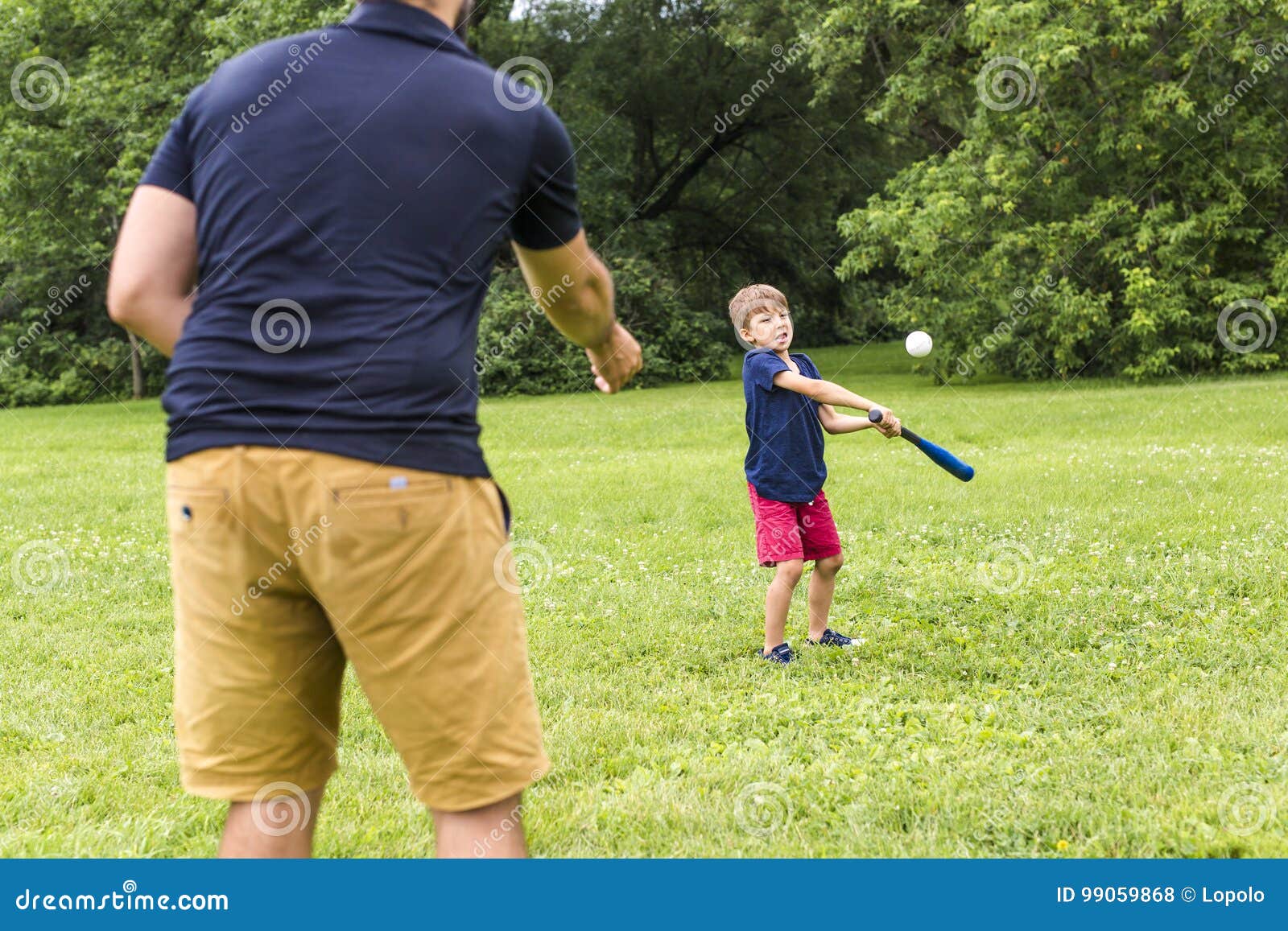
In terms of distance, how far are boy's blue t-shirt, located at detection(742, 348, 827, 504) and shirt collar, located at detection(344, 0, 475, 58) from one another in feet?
10.6

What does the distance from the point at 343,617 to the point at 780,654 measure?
139 inches

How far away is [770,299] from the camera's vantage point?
5.12m

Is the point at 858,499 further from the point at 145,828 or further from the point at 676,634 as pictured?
the point at 145,828

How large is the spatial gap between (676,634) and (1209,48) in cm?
1743

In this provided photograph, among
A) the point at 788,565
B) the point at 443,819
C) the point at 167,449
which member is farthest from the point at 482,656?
the point at 788,565

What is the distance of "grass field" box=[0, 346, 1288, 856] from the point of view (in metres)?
3.44

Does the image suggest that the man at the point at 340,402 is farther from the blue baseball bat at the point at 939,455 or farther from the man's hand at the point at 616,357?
the blue baseball bat at the point at 939,455

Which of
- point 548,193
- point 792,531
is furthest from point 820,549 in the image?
point 548,193

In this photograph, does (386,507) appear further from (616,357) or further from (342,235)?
(616,357)

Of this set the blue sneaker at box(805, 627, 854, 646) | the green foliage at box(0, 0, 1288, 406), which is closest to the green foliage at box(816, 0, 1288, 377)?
the green foliage at box(0, 0, 1288, 406)

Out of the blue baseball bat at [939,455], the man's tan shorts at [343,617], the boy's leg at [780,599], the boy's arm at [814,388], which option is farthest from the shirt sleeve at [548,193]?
the boy's leg at [780,599]

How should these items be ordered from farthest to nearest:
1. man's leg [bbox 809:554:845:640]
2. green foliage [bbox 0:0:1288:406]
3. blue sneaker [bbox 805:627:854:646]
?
green foliage [bbox 0:0:1288:406]
blue sneaker [bbox 805:627:854:646]
man's leg [bbox 809:554:845:640]

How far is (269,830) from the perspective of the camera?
204 centimetres

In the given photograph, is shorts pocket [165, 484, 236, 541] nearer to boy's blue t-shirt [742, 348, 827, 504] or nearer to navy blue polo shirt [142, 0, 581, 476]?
navy blue polo shirt [142, 0, 581, 476]
